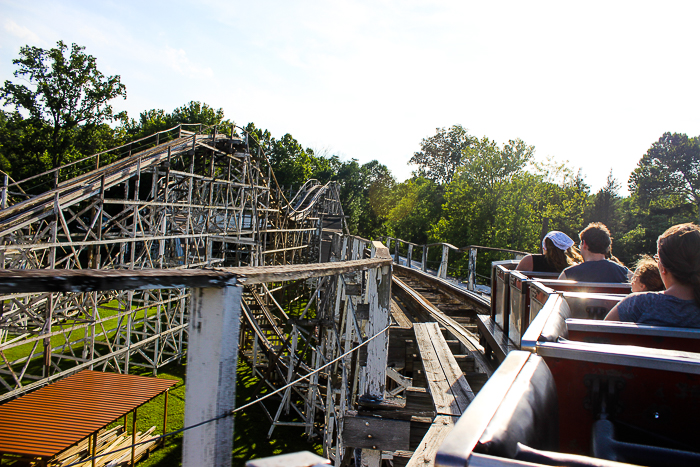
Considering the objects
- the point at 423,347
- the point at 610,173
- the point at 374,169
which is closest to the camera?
the point at 423,347

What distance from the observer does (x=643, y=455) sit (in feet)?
3.74

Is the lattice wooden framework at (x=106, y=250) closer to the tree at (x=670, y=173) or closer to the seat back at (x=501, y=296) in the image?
the seat back at (x=501, y=296)

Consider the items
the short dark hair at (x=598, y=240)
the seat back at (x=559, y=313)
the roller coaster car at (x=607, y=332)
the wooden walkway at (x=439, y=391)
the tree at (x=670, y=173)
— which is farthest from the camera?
the tree at (x=670, y=173)

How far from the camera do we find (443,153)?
49312 millimetres

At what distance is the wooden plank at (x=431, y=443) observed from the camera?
1.90 m

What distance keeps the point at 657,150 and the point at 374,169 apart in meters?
37.5

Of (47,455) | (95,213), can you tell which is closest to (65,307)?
(95,213)

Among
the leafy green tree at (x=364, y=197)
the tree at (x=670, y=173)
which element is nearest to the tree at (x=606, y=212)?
the tree at (x=670, y=173)

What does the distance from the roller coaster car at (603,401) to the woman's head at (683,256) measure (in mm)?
762

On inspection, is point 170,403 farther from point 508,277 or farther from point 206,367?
point 206,367

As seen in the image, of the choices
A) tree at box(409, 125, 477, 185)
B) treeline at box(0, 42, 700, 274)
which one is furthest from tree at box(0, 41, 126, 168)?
tree at box(409, 125, 477, 185)

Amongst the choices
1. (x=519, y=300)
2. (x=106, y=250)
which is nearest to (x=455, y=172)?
(x=106, y=250)

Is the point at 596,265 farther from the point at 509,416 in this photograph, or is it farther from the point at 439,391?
the point at 509,416

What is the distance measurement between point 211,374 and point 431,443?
140 cm
